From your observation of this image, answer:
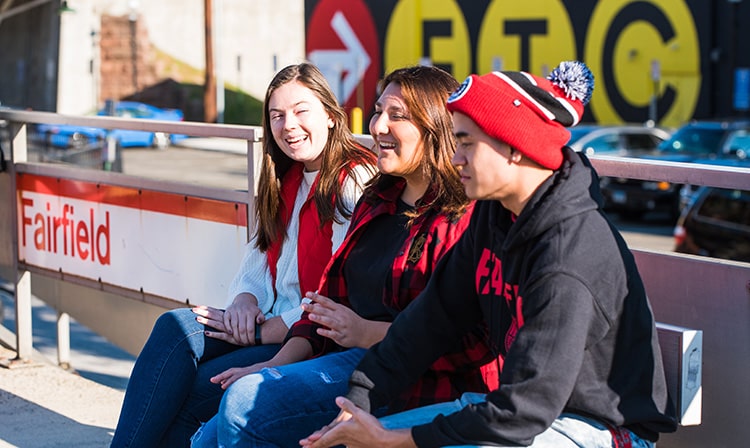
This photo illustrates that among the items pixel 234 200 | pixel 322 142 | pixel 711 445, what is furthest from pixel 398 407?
pixel 234 200

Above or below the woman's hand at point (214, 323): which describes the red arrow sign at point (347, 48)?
above

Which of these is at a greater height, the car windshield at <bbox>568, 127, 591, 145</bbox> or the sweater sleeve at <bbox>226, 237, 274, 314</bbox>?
the car windshield at <bbox>568, 127, 591, 145</bbox>

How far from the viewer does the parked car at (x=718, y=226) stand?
10133mm

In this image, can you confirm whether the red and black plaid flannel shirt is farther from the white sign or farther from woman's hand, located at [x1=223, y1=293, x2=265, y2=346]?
the white sign

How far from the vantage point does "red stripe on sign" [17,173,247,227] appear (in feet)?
16.1

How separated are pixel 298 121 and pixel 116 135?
58.8ft

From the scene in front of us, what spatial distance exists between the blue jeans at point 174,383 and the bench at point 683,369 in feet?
4.29

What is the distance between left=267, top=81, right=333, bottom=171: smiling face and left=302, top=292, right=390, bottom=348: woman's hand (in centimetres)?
84

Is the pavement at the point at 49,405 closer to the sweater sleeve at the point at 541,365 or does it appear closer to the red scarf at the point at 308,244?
the red scarf at the point at 308,244

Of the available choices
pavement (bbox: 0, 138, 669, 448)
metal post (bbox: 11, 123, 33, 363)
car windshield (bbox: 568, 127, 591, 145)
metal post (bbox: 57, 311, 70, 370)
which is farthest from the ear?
car windshield (bbox: 568, 127, 591, 145)

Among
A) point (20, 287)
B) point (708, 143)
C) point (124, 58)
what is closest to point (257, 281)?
point (20, 287)

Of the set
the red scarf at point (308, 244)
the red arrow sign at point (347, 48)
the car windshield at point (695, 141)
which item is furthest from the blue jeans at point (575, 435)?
the red arrow sign at point (347, 48)

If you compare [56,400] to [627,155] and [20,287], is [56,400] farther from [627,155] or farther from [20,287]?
[627,155]

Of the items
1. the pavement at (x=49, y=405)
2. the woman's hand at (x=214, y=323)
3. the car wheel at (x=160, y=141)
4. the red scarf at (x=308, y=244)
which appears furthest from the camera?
the car wheel at (x=160, y=141)
